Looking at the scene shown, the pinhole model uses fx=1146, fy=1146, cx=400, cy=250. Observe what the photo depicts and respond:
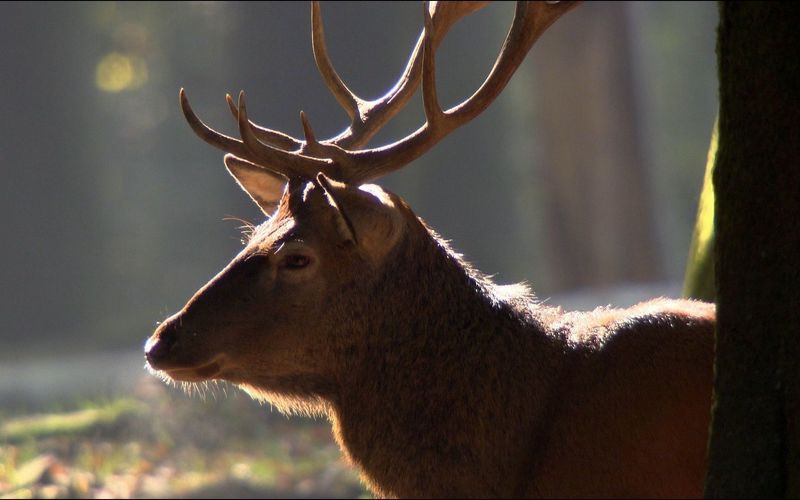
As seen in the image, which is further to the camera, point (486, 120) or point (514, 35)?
point (486, 120)

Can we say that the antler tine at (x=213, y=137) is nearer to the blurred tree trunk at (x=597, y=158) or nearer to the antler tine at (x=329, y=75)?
the antler tine at (x=329, y=75)

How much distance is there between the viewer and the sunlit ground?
700cm

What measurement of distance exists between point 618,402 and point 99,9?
2116cm

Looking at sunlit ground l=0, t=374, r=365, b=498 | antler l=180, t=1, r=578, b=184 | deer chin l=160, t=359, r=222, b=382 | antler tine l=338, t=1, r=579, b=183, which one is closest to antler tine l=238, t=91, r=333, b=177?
antler l=180, t=1, r=578, b=184

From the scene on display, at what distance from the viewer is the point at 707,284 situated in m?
5.34

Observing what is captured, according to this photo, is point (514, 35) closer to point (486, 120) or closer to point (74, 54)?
point (486, 120)

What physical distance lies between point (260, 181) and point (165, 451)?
448 centimetres

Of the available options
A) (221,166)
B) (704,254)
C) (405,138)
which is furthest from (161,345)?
(221,166)

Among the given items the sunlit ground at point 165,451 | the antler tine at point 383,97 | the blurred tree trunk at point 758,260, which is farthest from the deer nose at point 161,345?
the sunlit ground at point 165,451

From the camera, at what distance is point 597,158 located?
14.4 meters

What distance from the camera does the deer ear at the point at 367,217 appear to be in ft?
12.9

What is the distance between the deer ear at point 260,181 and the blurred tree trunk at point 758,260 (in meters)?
1.87

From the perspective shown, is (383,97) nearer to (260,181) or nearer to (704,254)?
(260,181)

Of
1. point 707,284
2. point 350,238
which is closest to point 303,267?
point 350,238
